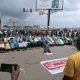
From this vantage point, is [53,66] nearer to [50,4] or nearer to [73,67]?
[73,67]

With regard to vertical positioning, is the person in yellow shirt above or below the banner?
above

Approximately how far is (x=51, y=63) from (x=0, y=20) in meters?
39.4

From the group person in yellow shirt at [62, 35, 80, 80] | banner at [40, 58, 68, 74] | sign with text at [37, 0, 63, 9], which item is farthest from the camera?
sign with text at [37, 0, 63, 9]

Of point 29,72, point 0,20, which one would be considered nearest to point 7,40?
point 29,72

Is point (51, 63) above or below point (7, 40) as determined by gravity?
above

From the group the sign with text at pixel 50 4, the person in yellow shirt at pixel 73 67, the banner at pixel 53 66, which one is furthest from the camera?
the sign with text at pixel 50 4

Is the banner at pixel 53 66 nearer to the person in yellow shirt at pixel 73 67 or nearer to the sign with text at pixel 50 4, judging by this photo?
the person in yellow shirt at pixel 73 67

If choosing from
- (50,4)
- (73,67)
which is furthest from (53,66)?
(50,4)

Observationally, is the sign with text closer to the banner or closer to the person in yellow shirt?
the banner

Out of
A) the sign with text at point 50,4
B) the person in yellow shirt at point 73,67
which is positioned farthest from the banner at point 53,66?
the sign with text at point 50,4

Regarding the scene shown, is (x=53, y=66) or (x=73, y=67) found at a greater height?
(x=73, y=67)

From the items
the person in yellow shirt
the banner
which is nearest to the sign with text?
the banner

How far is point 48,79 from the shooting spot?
38.3 feet

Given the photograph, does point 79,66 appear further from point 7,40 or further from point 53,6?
point 53,6
